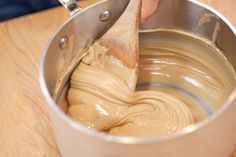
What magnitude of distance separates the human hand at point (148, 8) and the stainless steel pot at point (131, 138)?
13 mm

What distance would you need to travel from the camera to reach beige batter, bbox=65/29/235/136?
0.51 meters

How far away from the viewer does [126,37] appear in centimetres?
54

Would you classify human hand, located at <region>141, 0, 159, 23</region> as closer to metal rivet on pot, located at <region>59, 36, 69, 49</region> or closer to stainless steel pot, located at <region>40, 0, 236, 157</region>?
stainless steel pot, located at <region>40, 0, 236, 157</region>

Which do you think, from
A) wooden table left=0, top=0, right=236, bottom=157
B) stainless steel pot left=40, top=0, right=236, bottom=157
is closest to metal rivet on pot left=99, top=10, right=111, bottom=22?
stainless steel pot left=40, top=0, right=236, bottom=157

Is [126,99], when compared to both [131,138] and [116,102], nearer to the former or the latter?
[116,102]

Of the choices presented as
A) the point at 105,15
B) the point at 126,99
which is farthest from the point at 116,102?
the point at 105,15

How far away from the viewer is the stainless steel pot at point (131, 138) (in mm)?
351

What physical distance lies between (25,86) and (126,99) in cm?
17

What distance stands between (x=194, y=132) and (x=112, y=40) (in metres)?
0.25

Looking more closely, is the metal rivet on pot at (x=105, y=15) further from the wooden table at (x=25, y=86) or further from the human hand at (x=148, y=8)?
the wooden table at (x=25, y=86)

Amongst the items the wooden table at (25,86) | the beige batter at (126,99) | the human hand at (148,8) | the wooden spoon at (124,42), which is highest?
the human hand at (148,8)

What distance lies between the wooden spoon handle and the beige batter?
12 millimetres

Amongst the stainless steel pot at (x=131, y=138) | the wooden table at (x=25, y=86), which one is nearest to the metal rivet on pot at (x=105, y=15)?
A: the stainless steel pot at (x=131, y=138)

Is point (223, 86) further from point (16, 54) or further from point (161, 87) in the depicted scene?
point (16, 54)
